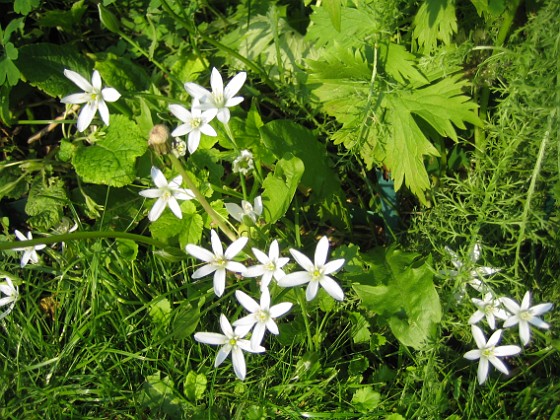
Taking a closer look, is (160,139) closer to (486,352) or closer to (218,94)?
(218,94)

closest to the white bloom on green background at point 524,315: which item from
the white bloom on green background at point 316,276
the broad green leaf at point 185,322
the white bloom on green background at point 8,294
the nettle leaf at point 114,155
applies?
the white bloom on green background at point 316,276

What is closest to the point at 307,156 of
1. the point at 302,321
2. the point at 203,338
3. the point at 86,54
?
the point at 302,321

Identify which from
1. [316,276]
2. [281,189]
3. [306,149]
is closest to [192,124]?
[281,189]

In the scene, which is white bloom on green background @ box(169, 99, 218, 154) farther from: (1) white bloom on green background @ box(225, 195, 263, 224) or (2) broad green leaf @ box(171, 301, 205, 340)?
(2) broad green leaf @ box(171, 301, 205, 340)

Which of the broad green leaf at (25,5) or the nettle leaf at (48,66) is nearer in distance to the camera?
the broad green leaf at (25,5)

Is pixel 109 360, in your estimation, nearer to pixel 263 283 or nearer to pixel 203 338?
pixel 203 338

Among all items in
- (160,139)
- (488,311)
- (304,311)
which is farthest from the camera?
(304,311)

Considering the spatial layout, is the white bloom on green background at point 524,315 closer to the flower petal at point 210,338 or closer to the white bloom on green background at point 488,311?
the white bloom on green background at point 488,311
